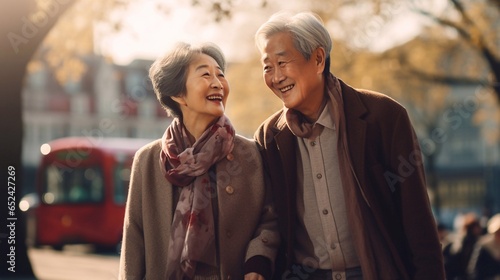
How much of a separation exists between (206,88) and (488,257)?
8.89 meters

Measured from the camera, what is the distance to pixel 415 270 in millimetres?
4605

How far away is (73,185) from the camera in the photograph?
2600 cm

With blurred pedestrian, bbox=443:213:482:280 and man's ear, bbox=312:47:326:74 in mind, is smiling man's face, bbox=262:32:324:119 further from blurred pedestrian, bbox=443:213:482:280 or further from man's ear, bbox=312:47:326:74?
blurred pedestrian, bbox=443:213:482:280

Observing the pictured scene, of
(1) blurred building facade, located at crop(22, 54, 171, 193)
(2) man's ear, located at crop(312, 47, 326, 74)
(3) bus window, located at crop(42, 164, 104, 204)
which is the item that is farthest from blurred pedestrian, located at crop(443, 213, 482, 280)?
(1) blurred building facade, located at crop(22, 54, 171, 193)

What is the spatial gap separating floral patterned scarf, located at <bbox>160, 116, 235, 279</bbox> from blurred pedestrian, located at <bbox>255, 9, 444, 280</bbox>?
0.33 meters

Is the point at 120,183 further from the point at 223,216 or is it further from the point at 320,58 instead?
the point at 320,58

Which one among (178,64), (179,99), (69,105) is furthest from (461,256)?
(69,105)

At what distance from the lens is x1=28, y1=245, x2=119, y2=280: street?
59.5 feet

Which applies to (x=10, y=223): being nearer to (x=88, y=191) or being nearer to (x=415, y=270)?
(x=415, y=270)

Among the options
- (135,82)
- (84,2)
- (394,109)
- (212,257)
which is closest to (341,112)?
(394,109)

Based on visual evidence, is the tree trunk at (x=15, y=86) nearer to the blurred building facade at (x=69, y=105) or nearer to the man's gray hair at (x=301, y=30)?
the man's gray hair at (x=301, y=30)

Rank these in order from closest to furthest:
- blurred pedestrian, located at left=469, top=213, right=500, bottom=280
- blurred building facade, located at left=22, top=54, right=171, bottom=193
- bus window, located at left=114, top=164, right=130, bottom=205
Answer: blurred pedestrian, located at left=469, top=213, right=500, bottom=280 < bus window, located at left=114, top=164, right=130, bottom=205 < blurred building facade, located at left=22, top=54, right=171, bottom=193

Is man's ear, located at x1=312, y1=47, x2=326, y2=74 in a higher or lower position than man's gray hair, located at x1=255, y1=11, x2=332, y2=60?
lower

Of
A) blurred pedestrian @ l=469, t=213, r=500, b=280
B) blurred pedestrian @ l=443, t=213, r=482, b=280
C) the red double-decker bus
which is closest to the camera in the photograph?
blurred pedestrian @ l=469, t=213, r=500, b=280
